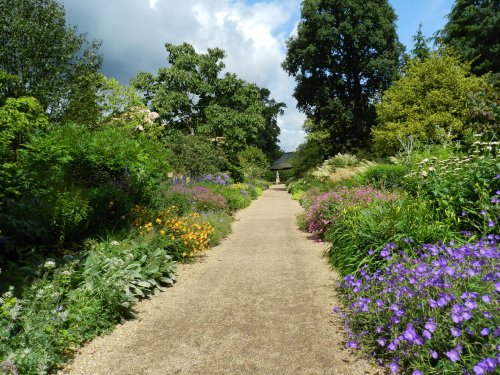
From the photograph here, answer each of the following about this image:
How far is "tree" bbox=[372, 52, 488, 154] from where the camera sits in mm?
17000

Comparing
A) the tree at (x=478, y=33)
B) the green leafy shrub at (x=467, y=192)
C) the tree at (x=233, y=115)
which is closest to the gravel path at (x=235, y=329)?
the green leafy shrub at (x=467, y=192)

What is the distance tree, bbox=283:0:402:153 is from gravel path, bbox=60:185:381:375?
815 inches

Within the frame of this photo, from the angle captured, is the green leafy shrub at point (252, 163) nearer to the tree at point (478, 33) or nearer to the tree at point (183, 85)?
the tree at point (183, 85)

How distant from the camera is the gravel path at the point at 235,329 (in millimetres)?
3182

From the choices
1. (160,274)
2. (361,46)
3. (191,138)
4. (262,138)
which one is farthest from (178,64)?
(262,138)

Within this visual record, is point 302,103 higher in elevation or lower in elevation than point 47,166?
higher

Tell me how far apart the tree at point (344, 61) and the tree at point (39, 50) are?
15.8 meters

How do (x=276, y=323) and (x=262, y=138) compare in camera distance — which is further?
(x=262, y=138)

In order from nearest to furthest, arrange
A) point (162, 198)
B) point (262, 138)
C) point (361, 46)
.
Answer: point (162, 198)
point (361, 46)
point (262, 138)

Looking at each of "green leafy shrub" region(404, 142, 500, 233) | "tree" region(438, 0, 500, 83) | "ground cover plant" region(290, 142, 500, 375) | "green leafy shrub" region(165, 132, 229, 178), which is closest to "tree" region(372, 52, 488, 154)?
"tree" region(438, 0, 500, 83)

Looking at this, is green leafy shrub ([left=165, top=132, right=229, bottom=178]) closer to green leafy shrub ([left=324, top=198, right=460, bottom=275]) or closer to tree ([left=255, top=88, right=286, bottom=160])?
green leafy shrub ([left=324, top=198, right=460, bottom=275])

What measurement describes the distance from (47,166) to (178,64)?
68.8 ft

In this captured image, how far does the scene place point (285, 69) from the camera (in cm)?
2728

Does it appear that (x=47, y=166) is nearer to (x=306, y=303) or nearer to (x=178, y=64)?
(x=306, y=303)
